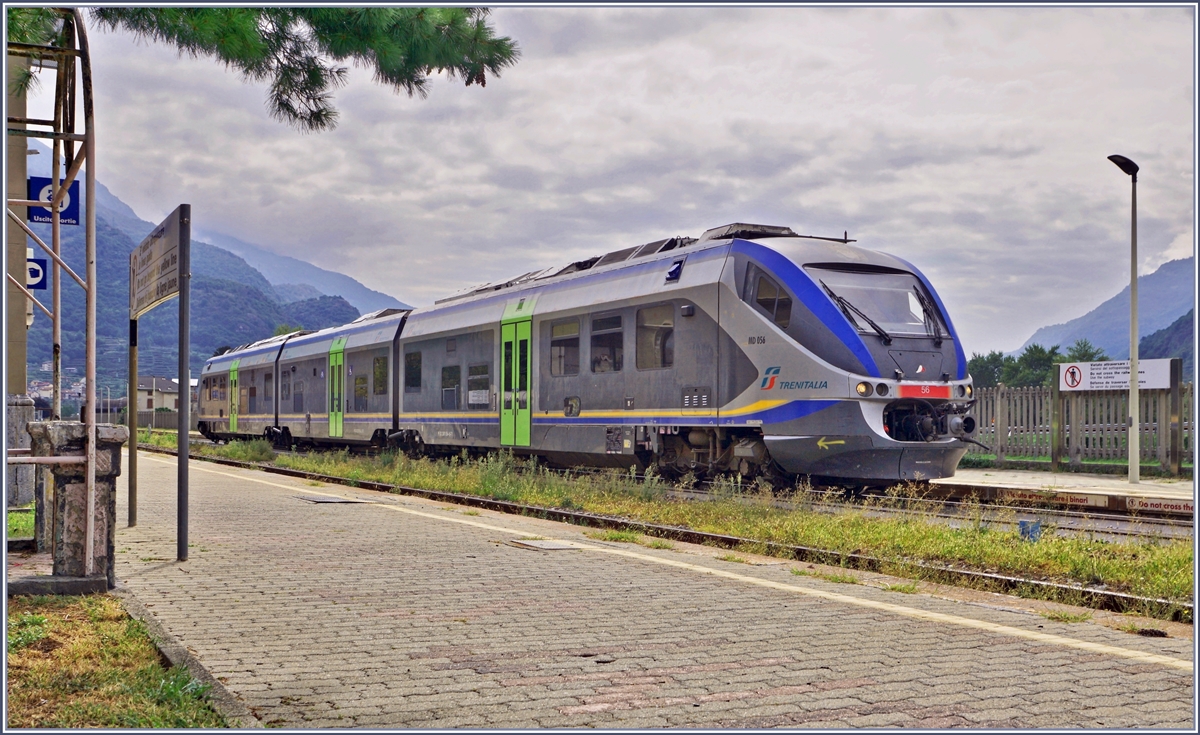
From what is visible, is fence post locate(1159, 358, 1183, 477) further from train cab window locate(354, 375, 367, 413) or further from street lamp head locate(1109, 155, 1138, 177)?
train cab window locate(354, 375, 367, 413)

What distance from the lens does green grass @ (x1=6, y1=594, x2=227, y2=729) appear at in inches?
177

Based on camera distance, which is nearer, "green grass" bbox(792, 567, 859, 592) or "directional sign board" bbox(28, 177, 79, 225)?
"green grass" bbox(792, 567, 859, 592)

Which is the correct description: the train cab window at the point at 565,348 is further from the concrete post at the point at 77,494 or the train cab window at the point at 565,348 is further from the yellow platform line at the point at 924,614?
the concrete post at the point at 77,494

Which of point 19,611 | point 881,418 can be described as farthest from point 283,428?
point 19,611

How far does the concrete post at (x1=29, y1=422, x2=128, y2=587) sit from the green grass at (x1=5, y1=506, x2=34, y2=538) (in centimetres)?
275

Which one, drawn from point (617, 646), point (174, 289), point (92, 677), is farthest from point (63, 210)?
point (617, 646)

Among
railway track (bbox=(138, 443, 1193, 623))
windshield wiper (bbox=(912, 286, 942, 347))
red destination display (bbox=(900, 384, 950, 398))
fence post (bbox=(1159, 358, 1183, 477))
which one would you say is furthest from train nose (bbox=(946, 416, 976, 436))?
fence post (bbox=(1159, 358, 1183, 477))

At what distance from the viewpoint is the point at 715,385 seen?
594 inches

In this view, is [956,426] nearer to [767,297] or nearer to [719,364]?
[767,297]

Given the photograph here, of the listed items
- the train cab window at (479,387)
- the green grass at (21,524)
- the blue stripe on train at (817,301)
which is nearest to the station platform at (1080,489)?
the blue stripe on train at (817,301)

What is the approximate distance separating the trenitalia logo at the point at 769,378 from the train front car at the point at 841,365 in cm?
1

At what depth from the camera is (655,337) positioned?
16.2 meters

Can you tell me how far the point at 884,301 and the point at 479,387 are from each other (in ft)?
29.2

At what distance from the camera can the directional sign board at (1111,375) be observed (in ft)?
65.9
